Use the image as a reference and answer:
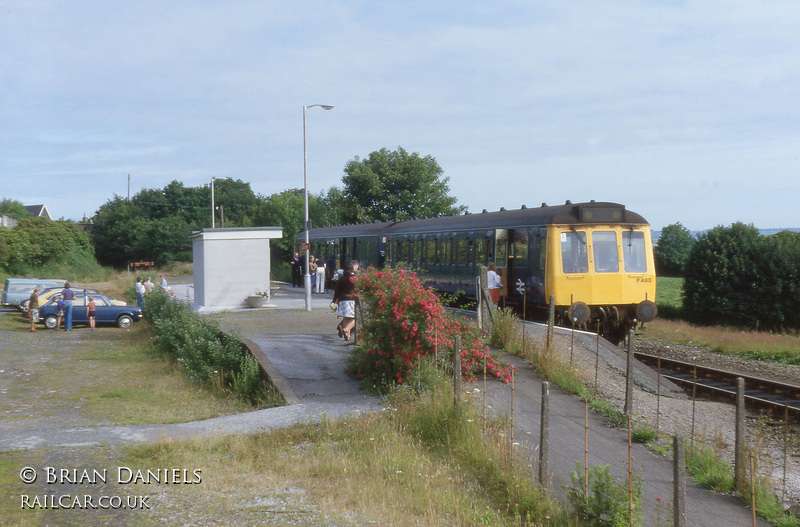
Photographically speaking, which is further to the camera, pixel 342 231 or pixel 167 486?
pixel 342 231

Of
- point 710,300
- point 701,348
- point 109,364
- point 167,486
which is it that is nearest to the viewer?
point 167,486

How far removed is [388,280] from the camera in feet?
37.7

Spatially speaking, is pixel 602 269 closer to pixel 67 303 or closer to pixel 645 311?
pixel 645 311

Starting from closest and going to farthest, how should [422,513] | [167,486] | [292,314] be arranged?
[422,513]
[167,486]
[292,314]

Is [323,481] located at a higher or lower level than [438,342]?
lower

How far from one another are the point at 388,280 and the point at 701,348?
13594 millimetres

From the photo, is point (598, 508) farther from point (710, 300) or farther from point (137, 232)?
point (137, 232)

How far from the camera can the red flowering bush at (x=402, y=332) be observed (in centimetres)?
1095

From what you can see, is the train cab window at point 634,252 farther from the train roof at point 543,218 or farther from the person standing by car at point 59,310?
the person standing by car at point 59,310

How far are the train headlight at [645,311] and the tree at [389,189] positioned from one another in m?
34.5

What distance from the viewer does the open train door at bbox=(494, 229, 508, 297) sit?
19.4 metres

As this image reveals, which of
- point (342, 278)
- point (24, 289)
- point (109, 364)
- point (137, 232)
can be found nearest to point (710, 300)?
point (342, 278)

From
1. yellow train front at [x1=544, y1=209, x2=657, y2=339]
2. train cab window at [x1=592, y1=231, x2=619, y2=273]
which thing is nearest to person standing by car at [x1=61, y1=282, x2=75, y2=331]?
yellow train front at [x1=544, y1=209, x2=657, y2=339]

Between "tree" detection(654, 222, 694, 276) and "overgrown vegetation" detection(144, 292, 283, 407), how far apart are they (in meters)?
56.1
